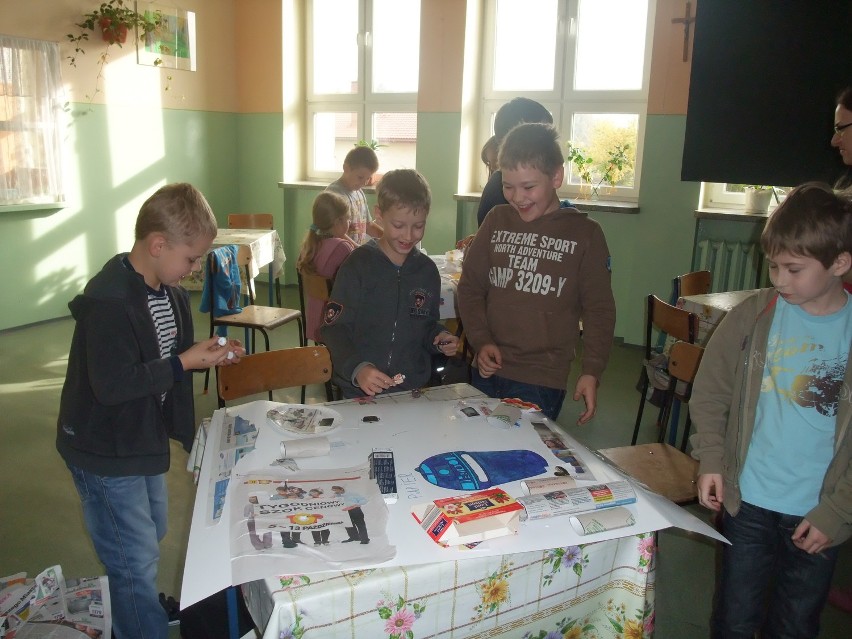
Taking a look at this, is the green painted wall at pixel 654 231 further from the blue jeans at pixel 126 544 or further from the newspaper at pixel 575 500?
the blue jeans at pixel 126 544

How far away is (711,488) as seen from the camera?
4.66 feet

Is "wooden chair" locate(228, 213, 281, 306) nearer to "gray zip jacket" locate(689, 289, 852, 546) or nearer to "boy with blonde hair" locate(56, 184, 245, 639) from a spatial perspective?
"boy with blonde hair" locate(56, 184, 245, 639)

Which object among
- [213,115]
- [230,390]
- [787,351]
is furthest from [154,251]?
[213,115]

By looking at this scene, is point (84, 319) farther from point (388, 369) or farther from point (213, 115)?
point (213, 115)

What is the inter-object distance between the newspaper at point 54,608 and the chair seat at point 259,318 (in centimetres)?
199

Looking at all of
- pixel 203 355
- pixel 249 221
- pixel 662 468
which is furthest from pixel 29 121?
pixel 662 468

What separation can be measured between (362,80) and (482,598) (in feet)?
18.5

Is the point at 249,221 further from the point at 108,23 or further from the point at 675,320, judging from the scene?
the point at 675,320

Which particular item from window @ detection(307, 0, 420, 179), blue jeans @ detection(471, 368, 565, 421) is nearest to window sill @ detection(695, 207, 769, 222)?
window @ detection(307, 0, 420, 179)

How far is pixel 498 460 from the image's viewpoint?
4.27 feet

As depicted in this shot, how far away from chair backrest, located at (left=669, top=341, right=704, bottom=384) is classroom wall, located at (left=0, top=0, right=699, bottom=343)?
106 inches

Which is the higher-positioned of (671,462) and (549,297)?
(549,297)

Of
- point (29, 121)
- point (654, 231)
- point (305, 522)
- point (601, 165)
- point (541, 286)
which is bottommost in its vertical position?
point (305, 522)

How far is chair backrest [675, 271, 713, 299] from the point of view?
3.23 metres
